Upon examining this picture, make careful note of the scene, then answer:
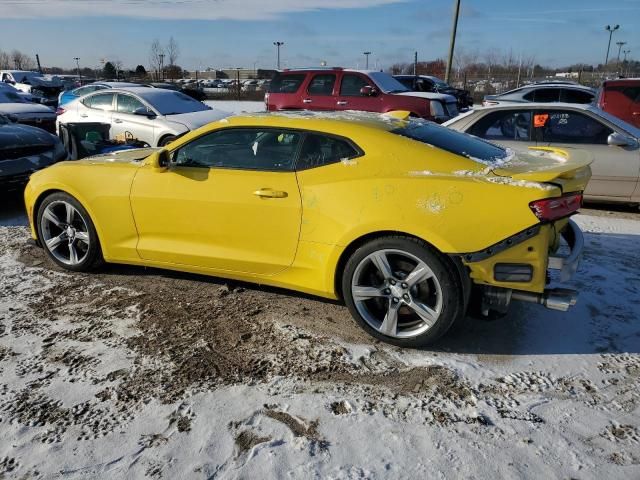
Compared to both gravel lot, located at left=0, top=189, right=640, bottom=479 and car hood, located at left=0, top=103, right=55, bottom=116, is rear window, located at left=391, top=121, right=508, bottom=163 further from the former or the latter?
car hood, located at left=0, top=103, right=55, bottom=116

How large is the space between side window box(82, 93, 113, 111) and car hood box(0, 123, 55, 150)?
2784 millimetres

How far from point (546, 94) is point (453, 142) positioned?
11605 mm

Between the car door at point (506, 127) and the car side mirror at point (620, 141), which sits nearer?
the car side mirror at point (620, 141)

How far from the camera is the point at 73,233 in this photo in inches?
181

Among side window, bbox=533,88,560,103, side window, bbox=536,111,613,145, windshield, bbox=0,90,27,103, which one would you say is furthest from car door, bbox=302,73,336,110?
windshield, bbox=0,90,27,103

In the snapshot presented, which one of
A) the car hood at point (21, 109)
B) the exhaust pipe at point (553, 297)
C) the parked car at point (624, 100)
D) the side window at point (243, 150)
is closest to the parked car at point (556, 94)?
the parked car at point (624, 100)

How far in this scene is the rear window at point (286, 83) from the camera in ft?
40.5

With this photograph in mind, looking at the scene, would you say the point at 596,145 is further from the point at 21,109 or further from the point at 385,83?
the point at 21,109

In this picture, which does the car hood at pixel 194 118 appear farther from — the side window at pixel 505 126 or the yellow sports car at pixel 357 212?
the yellow sports car at pixel 357 212

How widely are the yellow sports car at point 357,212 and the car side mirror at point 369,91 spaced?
755 cm

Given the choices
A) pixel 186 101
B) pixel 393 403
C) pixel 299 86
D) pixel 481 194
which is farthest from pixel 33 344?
pixel 299 86

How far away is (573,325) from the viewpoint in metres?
3.78

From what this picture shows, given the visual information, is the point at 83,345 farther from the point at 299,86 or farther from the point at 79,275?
the point at 299,86

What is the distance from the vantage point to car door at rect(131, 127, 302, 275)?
144 inches
